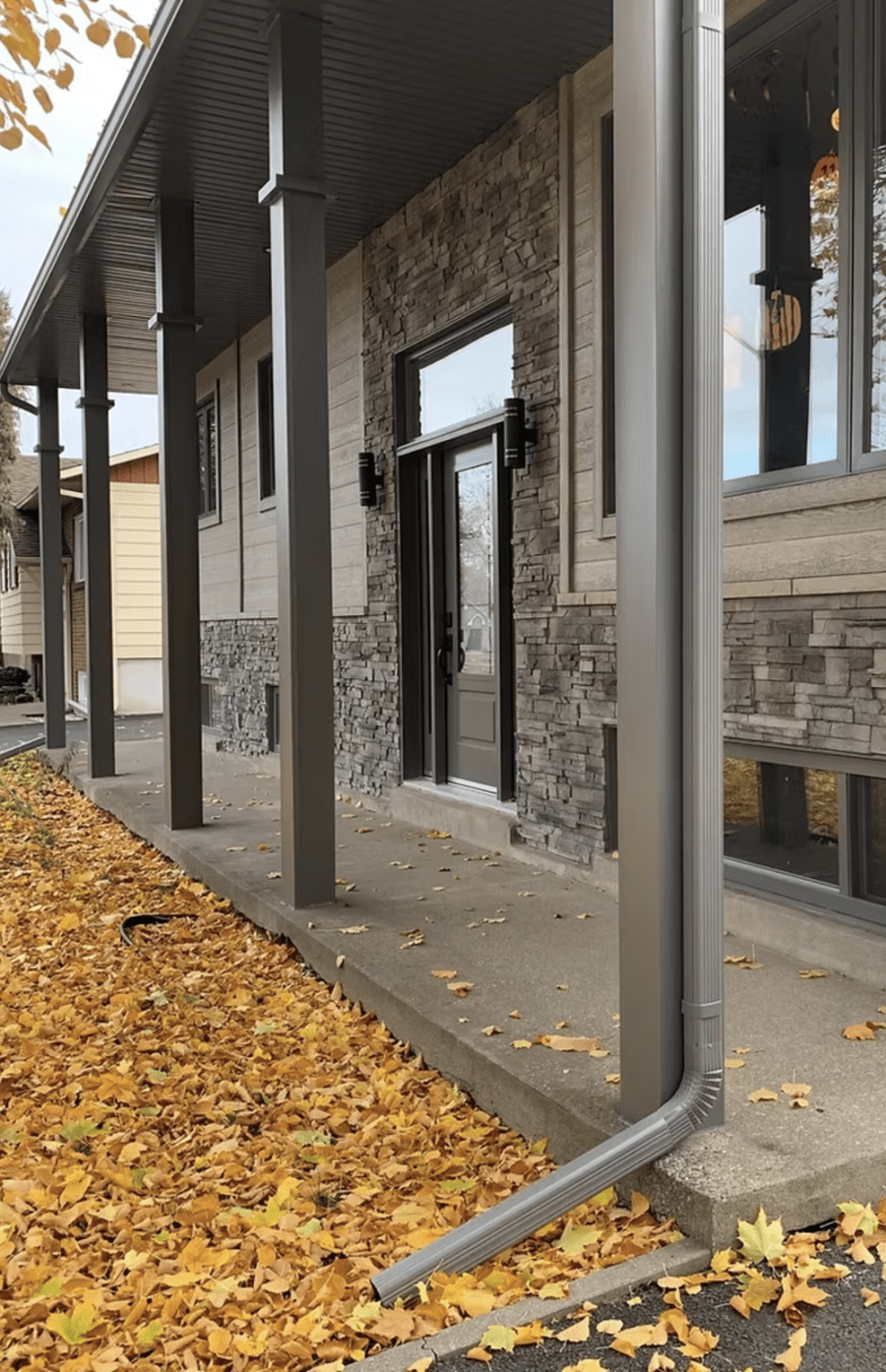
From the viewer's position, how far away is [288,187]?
5.10m

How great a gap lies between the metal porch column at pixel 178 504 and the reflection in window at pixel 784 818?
3944 millimetres

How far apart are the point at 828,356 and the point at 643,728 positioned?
Answer: 2.24 m

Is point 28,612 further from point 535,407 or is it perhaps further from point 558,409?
point 558,409

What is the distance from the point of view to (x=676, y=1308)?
2418mm

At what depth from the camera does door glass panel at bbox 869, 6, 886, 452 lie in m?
4.03

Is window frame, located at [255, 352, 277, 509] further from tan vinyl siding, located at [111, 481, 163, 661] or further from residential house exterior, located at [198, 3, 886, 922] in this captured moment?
tan vinyl siding, located at [111, 481, 163, 661]

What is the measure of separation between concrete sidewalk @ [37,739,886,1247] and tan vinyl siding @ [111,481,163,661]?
15.6m

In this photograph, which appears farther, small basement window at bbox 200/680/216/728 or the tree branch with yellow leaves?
small basement window at bbox 200/680/216/728

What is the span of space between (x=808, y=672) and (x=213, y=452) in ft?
30.7

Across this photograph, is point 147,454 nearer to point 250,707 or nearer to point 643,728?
point 250,707

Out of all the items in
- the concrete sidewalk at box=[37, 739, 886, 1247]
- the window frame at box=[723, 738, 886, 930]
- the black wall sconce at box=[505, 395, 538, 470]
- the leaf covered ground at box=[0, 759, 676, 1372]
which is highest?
the black wall sconce at box=[505, 395, 538, 470]

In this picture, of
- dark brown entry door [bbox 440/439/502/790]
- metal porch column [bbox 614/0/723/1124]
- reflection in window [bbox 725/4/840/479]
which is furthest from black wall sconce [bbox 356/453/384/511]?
metal porch column [bbox 614/0/723/1124]

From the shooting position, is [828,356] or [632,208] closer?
[632,208]

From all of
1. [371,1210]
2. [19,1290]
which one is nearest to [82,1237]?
[19,1290]
